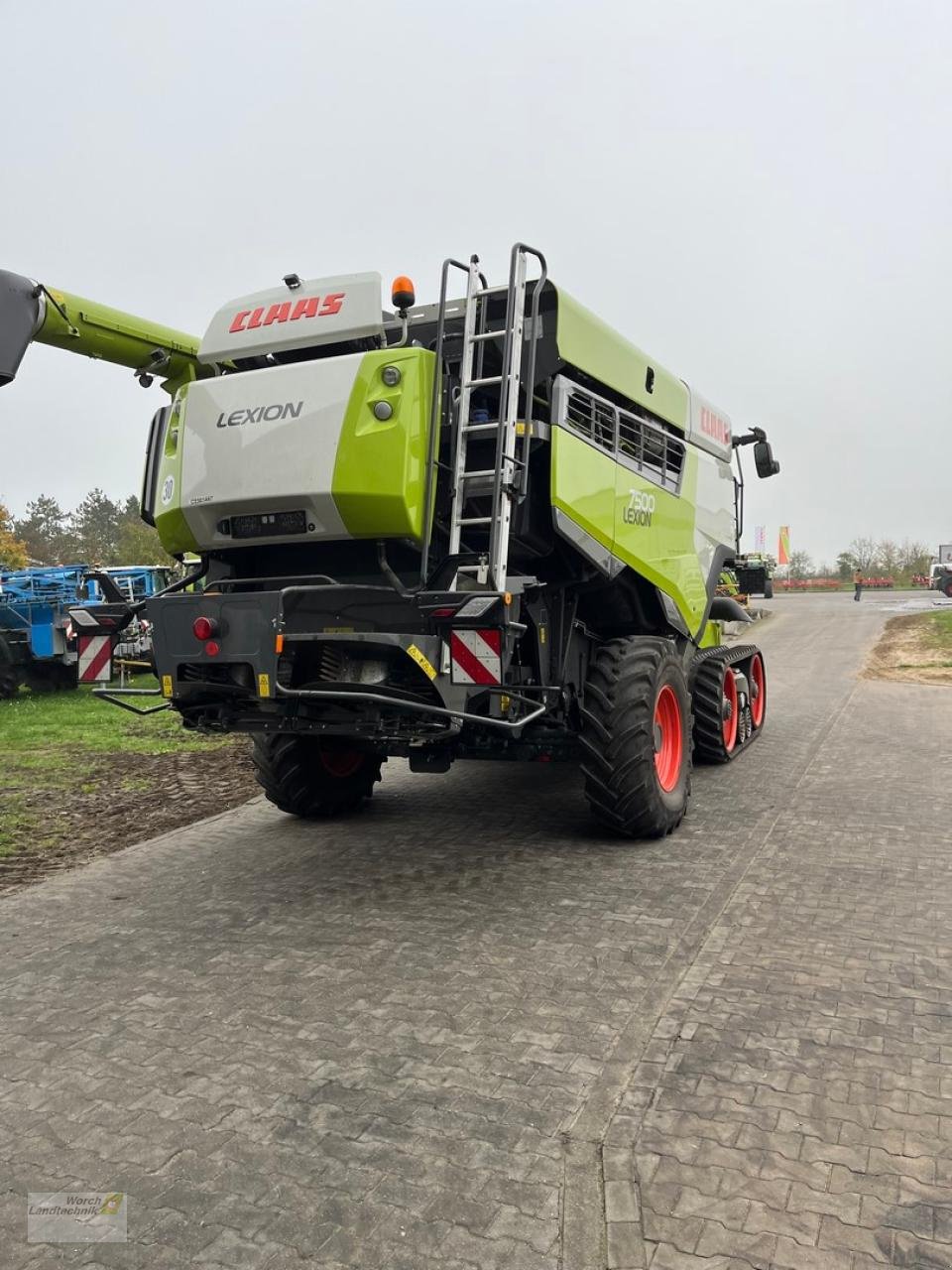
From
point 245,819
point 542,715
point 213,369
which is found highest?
point 213,369

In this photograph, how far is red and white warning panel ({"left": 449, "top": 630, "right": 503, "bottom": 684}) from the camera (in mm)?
4711

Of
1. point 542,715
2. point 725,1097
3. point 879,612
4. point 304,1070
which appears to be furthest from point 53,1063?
point 879,612

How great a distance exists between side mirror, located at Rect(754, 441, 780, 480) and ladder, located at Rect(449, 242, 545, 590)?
4.34 meters

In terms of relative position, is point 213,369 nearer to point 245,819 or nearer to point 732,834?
point 245,819

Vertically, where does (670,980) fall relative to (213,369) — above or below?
below

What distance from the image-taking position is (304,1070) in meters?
3.31

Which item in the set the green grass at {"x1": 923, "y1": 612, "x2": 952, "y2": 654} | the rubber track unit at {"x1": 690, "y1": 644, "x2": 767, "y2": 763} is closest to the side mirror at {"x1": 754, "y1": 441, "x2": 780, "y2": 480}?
the rubber track unit at {"x1": 690, "y1": 644, "x2": 767, "y2": 763}

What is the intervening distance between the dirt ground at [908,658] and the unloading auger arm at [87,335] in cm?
1249

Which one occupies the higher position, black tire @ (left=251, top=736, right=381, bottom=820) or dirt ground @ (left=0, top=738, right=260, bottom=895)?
black tire @ (left=251, top=736, right=381, bottom=820)

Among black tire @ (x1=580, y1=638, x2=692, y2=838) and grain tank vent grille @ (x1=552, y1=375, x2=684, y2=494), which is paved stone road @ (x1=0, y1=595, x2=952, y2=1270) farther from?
grain tank vent grille @ (x1=552, y1=375, x2=684, y2=494)

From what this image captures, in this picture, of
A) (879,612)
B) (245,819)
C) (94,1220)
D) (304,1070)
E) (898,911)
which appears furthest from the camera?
(879,612)

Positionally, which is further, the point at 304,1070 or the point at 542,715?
the point at 542,715

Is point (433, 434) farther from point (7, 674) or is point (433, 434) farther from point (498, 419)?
point (7, 674)

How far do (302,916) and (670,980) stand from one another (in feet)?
6.28
